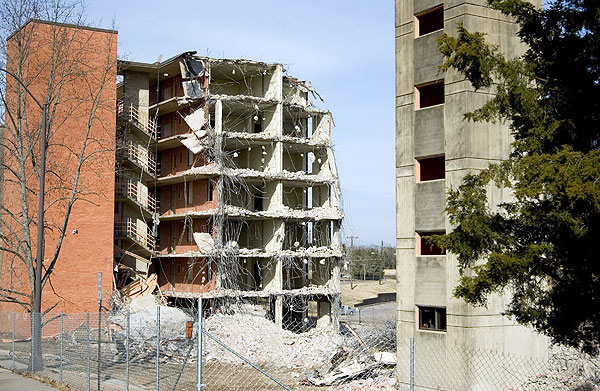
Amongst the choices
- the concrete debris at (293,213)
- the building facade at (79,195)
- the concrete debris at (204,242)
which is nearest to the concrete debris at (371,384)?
the concrete debris at (204,242)

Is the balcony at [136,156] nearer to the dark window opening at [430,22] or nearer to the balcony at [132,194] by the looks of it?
the balcony at [132,194]

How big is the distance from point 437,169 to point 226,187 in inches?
838

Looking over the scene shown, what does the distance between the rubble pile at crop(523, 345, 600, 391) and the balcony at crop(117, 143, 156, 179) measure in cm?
3056

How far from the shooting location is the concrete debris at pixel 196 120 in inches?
1900

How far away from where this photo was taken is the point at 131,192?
4931 centimetres

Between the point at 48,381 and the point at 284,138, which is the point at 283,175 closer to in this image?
the point at 284,138

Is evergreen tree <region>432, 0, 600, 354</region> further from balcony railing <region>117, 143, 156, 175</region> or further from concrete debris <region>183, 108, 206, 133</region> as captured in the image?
balcony railing <region>117, 143, 156, 175</region>

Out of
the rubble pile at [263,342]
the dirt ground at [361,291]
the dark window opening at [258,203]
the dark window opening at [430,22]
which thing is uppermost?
the dark window opening at [430,22]

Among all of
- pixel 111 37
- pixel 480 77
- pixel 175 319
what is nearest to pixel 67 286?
pixel 175 319

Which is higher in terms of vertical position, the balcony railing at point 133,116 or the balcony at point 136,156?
the balcony railing at point 133,116

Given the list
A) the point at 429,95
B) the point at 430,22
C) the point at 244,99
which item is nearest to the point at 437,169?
the point at 429,95

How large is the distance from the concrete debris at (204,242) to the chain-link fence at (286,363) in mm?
6257

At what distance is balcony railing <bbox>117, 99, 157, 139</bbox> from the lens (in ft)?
159

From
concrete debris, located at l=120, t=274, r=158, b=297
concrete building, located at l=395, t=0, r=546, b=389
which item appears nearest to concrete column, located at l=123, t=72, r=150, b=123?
concrete debris, located at l=120, t=274, r=158, b=297
